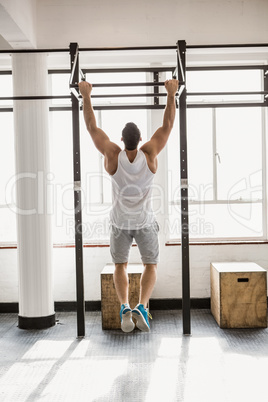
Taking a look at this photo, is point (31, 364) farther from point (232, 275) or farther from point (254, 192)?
point (254, 192)

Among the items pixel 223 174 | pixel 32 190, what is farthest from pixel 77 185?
pixel 223 174

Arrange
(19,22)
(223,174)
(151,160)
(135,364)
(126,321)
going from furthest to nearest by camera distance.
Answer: (223,174), (19,22), (135,364), (151,160), (126,321)

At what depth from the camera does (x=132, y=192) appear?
3529 mm

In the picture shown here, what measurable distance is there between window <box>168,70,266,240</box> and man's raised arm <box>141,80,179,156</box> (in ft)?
7.08

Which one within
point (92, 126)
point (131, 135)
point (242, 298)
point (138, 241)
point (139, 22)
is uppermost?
point (139, 22)

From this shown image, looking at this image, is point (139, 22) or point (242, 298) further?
point (139, 22)

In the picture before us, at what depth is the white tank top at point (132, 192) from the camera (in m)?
3.51

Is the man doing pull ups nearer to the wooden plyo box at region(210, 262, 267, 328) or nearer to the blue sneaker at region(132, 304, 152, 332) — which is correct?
the blue sneaker at region(132, 304, 152, 332)

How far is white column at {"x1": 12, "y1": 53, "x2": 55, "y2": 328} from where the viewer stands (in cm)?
502

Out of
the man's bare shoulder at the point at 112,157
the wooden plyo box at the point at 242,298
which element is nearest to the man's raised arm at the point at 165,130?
the man's bare shoulder at the point at 112,157

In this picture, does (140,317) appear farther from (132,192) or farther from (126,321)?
(132,192)

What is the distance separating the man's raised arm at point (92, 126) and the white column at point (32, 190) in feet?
4.77

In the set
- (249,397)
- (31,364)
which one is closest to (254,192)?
(249,397)

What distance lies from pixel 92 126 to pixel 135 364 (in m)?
2.18
